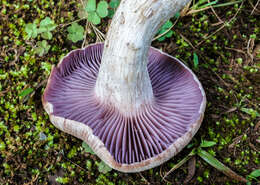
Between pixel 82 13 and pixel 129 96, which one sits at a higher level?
pixel 82 13

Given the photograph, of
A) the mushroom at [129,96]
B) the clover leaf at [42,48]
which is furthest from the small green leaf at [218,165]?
the clover leaf at [42,48]

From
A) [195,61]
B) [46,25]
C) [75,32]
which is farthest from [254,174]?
[46,25]

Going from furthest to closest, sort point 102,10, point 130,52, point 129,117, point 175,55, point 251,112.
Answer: point 175,55
point 102,10
point 251,112
point 129,117
point 130,52

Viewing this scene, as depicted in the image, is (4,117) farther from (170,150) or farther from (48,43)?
(170,150)

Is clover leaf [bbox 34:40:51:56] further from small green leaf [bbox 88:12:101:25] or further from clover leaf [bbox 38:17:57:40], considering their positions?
small green leaf [bbox 88:12:101:25]

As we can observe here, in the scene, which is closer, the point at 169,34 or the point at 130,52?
the point at 130,52

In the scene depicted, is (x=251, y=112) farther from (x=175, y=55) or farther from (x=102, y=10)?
(x=102, y=10)

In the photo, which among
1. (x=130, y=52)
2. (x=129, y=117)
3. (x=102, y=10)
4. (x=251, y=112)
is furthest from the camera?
(x=102, y=10)
